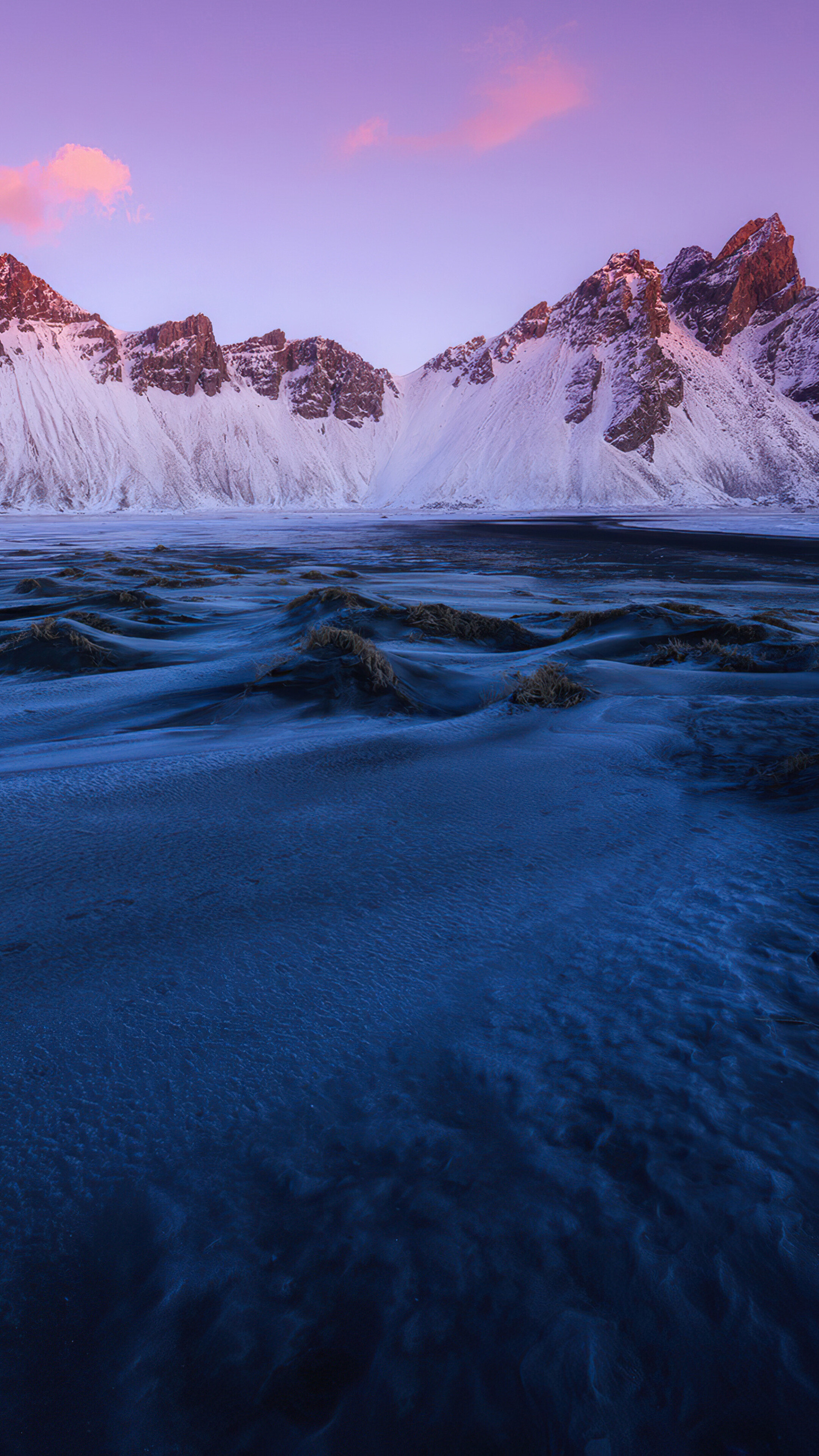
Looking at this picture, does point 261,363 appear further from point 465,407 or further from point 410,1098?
point 410,1098

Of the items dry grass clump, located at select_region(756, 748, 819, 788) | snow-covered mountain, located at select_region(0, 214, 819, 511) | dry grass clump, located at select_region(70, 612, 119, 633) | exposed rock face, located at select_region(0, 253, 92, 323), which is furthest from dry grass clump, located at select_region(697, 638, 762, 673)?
exposed rock face, located at select_region(0, 253, 92, 323)

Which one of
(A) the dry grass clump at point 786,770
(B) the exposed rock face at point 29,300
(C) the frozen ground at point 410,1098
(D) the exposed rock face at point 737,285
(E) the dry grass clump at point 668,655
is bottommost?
(C) the frozen ground at point 410,1098

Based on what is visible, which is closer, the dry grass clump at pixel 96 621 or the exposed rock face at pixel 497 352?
the dry grass clump at pixel 96 621

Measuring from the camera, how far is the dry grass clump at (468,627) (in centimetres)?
806

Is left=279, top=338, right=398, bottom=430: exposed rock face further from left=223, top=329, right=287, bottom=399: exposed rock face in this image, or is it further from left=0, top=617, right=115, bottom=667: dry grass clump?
left=0, top=617, right=115, bottom=667: dry grass clump

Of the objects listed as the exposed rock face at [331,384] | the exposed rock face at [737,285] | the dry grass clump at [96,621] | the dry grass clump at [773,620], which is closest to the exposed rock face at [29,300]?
the exposed rock face at [331,384]

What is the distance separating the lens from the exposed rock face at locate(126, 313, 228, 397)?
12738 cm

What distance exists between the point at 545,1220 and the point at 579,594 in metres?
13.7

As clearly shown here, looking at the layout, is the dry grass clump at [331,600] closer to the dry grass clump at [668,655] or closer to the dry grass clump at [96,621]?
the dry grass clump at [96,621]

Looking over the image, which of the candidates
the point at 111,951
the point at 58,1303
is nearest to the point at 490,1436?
the point at 58,1303

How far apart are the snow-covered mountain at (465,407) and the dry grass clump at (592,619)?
A: 4093 inches

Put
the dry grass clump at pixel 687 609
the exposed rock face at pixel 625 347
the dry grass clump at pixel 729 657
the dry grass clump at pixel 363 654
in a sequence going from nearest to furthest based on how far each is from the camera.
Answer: the dry grass clump at pixel 363 654, the dry grass clump at pixel 729 657, the dry grass clump at pixel 687 609, the exposed rock face at pixel 625 347

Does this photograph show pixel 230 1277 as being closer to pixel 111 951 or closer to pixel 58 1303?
pixel 58 1303

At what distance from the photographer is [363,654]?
556 centimetres
